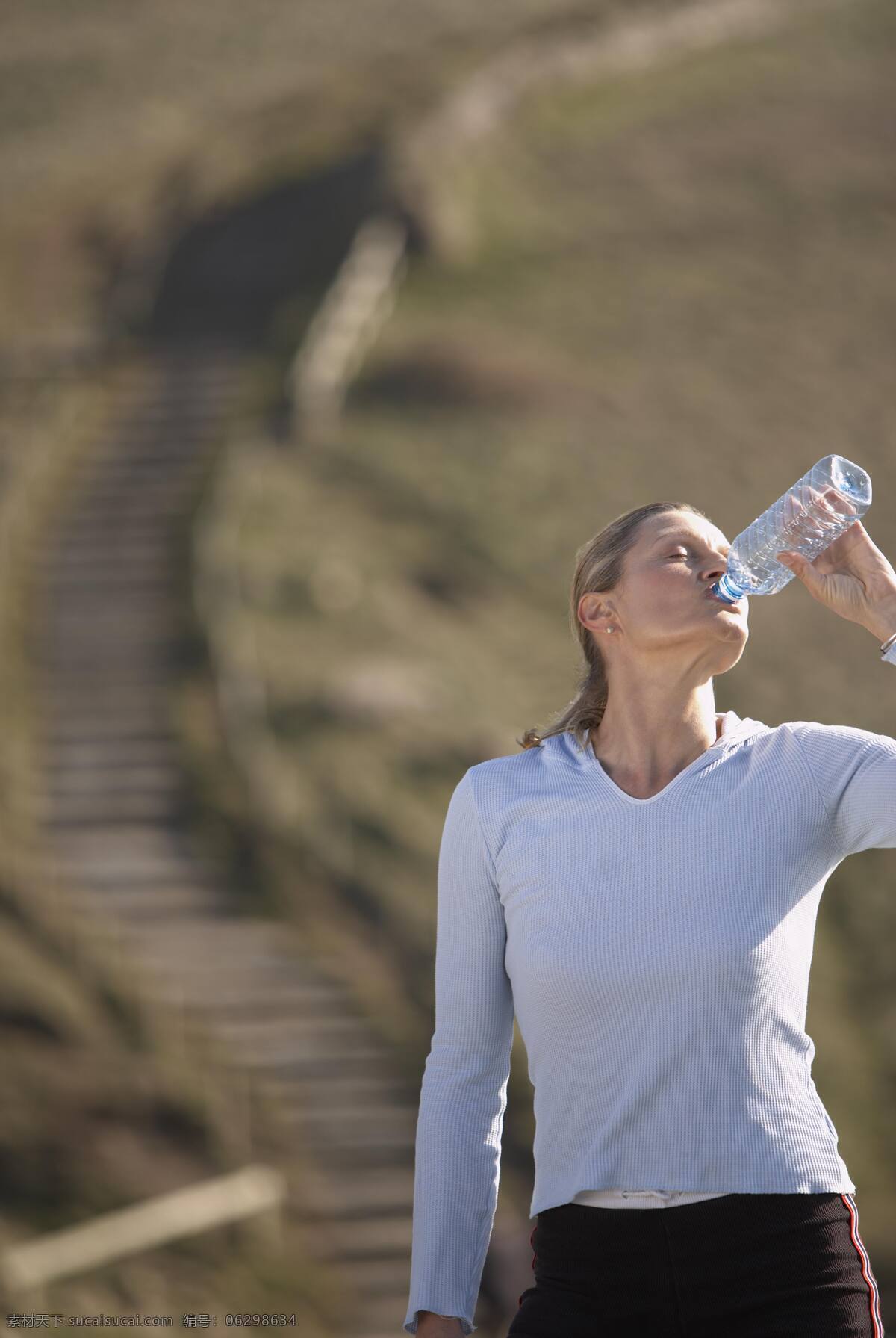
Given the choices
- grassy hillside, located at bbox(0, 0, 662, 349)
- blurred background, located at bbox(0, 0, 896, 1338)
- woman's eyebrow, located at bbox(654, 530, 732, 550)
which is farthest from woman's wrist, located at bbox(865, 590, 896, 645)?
grassy hillside, located at bbox(0, 0, 662, 349)

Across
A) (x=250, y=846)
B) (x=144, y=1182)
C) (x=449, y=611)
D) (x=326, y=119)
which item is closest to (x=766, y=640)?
(x=449, y=611)

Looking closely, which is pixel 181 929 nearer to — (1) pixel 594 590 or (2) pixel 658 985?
(1) pixel 594 590

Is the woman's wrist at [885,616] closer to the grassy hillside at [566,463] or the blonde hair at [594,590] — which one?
the blonde hair at [594,590]

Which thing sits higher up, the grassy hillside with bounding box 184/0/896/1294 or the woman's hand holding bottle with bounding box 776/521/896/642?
the grassy hillside with bounding box 184/0/896/1294

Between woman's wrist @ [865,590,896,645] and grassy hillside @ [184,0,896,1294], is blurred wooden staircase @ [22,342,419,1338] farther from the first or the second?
woman's wrist @ [865,590,896,645]

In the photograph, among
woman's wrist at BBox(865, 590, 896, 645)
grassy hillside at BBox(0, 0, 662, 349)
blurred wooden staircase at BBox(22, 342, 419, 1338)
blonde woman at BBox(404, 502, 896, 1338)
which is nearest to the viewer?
blonde woman at BBox(404, 502, 896, 1338)

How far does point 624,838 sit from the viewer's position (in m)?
2.56

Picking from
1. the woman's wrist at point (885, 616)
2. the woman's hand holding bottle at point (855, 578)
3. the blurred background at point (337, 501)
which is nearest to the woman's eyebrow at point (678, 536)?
the woman's hand holding bottle at point (855, 578)

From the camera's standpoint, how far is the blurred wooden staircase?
938 cm

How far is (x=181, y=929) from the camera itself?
36.5ft

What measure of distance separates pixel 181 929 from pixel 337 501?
7.26m

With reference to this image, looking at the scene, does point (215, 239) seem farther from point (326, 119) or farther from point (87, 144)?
point (87, 144)

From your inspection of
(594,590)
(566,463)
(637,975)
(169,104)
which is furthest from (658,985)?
(169,104)

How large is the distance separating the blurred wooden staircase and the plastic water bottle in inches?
271
